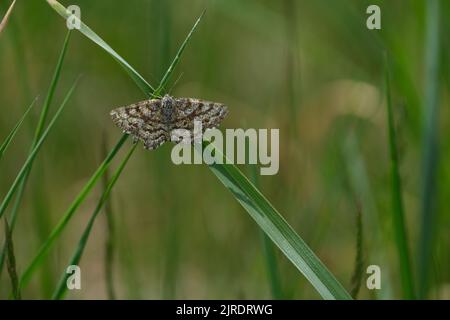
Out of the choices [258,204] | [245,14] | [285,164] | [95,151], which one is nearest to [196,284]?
[285,164]

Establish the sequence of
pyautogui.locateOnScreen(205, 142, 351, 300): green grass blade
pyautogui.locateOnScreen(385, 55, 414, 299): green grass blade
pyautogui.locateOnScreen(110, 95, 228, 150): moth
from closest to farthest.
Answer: pyautogui.locateOnScreen(205, 142, 351, 300): green grass blade < pyautogui.locateOnScreen(110, 95, 228, 150): moth < pyautogui.locateOnScreen(385, 55, 414, 299): green grass blade

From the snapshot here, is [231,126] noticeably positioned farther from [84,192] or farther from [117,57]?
[117,57]

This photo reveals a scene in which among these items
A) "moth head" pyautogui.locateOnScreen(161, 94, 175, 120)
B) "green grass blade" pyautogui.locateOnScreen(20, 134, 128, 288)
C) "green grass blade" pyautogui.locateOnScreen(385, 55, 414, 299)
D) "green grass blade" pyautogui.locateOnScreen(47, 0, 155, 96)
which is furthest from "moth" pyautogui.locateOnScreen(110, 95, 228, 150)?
"green grass blade" pyautogui.locateOnScreen(385, 55, 414, 299)

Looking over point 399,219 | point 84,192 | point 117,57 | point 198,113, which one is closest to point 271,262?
point 399,219

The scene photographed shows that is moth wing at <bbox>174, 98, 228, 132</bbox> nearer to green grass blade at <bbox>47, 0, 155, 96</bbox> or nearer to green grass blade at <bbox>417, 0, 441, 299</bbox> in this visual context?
green grass blade at <bbox>47, 0, 155, 96</bbox>

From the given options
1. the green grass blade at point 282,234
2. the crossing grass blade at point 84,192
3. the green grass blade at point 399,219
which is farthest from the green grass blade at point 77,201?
the green grass blade at point 399,219
